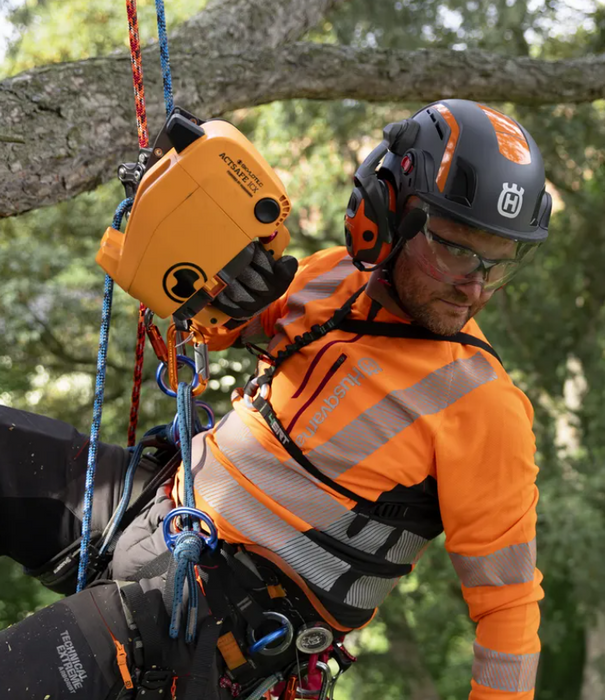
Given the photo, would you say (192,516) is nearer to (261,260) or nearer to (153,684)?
(153,684)

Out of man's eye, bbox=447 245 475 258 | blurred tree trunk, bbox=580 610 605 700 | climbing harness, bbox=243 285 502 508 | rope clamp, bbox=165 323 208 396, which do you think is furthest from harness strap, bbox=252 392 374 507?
blurred tree trunk, bbox=580 610 605 700

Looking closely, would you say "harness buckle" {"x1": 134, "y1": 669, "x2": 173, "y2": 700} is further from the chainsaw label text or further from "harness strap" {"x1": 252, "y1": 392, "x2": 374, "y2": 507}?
the chainsaw label text

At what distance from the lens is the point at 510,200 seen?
179cm

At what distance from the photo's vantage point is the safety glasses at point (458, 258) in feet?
6.00

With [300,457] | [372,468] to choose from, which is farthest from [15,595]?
[372,468]

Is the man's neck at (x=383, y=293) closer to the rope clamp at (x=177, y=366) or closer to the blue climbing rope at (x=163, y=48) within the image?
the rope clamp at (x=177, y=366)

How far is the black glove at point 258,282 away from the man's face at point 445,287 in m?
0.34

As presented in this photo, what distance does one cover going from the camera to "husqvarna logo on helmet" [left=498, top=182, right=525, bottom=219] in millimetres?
1782

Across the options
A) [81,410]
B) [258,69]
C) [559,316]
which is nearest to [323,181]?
[559,316]

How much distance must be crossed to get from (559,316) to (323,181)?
2.70m

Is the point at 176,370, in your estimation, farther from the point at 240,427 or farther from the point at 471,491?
the point at 471,491

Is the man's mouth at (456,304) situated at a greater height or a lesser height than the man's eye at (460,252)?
lesser

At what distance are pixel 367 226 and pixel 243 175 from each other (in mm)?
419

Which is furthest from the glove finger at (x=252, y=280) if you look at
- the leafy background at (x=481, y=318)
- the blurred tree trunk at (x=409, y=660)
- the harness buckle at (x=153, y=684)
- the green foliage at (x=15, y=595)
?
the blurred tree trunk at (x=409, y=660)
